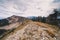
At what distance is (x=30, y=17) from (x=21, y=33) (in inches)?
14.5

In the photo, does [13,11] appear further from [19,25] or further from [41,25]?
[41,25]

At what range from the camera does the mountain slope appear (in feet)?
8.96

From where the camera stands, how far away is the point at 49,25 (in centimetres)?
281

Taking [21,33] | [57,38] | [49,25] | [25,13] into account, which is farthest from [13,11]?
[57,38]

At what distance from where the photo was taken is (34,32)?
9.14 ft

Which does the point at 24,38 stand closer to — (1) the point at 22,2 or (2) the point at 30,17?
(2) the point at 30,17

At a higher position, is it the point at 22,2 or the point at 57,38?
the point at 22,2

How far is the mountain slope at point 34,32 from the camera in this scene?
8.96 ft

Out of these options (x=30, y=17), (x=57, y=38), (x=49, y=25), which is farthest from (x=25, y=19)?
(x=57, y=38)

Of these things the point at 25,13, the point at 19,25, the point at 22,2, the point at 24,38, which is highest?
the point at 22,2

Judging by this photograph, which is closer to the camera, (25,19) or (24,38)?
(24,38)

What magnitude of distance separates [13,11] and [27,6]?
307mm

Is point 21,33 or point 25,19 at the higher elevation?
point 25,19

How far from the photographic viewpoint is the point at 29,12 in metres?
2.91
